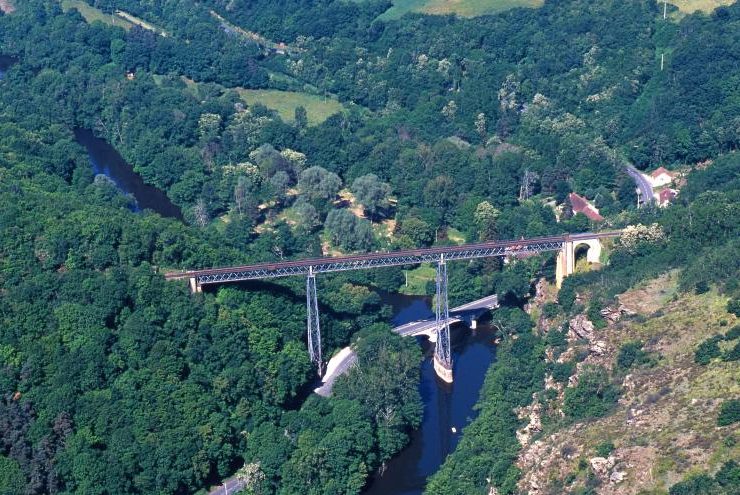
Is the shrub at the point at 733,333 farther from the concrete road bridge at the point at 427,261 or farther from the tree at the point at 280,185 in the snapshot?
the tree at the point at 280,185

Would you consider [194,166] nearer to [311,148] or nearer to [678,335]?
[311,148]

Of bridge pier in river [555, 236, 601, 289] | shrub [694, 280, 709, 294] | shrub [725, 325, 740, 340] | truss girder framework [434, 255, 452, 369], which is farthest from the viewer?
bridge pier in river [555, 236, 601, 289]

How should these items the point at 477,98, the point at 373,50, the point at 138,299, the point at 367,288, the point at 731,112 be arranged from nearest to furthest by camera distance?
the point at 138,299 < the point at 367,288 < the point at 731,112 < the point at 477,98 < the point at 373,50

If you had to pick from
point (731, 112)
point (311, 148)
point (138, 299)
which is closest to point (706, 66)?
point (731, 112)

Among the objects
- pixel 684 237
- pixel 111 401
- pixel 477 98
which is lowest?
pixel 111 401

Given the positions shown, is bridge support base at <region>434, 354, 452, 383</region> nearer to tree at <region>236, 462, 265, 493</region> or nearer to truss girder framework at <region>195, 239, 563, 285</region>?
truss girder framework at <region>195, 239, 563, 285</region>

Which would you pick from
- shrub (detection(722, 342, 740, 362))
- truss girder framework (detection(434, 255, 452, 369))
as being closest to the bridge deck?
truss girder framework (detection(434, 255, 452, 369))
